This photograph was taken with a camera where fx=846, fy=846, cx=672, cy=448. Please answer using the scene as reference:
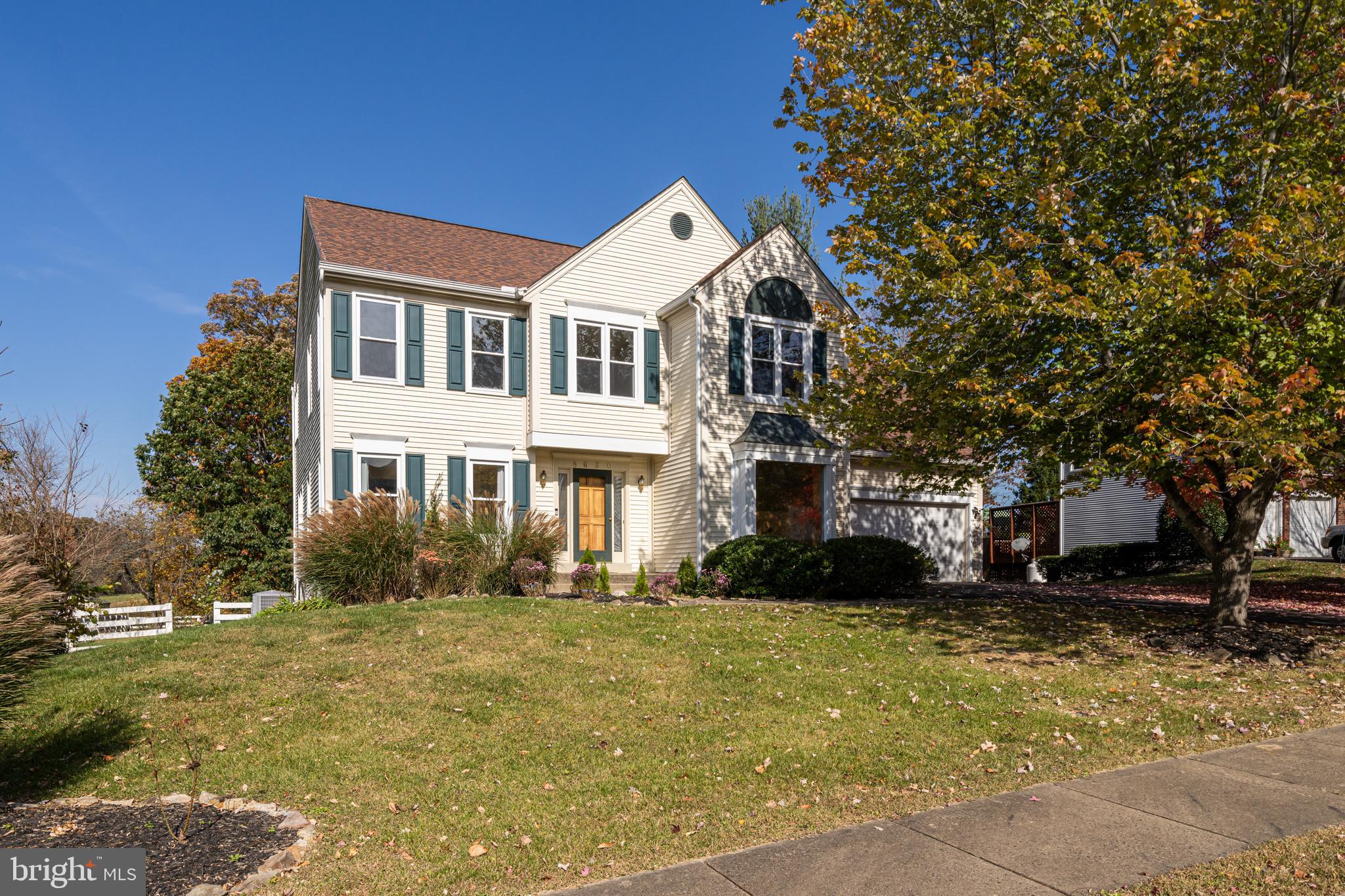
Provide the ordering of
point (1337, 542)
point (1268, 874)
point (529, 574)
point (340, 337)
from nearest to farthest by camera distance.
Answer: point (1268, 874), point (529, 574), point (340, 337), point (1337, 542)

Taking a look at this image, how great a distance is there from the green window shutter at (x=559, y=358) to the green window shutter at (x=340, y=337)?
156 inches

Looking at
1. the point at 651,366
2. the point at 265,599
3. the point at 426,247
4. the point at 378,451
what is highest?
the point at 426,247

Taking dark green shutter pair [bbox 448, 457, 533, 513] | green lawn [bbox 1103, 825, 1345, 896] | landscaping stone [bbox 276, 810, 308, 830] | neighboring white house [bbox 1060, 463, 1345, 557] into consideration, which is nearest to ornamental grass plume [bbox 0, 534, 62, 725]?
landscaping stone [bbox 276, 810, 308, 830]

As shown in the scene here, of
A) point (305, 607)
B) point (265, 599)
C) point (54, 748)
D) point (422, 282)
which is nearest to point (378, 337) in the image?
point (422, 282)

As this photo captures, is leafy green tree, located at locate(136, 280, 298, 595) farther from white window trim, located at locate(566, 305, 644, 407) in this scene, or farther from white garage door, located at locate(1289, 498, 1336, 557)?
white garage door, located at locate(1289, 498, 1336, 557)

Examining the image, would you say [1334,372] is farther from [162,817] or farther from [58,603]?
[58,603]

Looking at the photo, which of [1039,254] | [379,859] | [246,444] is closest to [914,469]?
[1039,254]

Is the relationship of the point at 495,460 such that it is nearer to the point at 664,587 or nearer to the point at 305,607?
the point at 664,587

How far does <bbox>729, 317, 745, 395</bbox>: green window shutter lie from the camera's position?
1800 cm

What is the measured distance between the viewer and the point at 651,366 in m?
18.7

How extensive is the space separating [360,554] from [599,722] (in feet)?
24.1

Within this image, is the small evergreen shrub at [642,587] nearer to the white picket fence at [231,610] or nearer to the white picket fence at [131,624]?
the white picket fence at [231,610]

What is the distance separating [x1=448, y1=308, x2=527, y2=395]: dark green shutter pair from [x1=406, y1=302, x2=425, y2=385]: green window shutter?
56 cm

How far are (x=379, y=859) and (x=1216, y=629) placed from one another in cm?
1021
